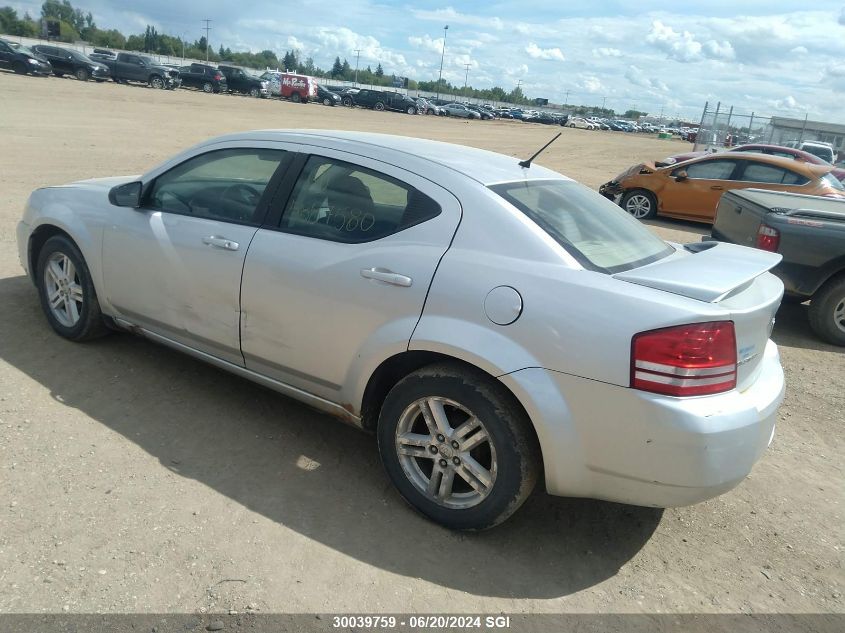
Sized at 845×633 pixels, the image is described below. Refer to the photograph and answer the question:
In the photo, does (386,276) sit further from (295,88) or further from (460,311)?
(295,88)

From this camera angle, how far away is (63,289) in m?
4.57

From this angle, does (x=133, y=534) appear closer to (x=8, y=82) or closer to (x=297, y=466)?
(x=297, y=466)

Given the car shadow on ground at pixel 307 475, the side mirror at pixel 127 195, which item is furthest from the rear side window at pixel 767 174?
the side mirror at pixel 127 195

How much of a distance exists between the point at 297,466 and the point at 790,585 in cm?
238

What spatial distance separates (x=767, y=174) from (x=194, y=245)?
11766 millimetres

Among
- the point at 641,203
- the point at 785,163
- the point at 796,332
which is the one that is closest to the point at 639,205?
the point at 641,203

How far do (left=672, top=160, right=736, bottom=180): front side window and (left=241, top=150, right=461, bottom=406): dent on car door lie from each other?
10.9 meters

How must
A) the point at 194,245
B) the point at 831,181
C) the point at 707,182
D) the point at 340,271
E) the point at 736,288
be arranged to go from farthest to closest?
the point at 707,182
the point at 831,181
the point at 194,245
the point at 340,271
the point at 736,288

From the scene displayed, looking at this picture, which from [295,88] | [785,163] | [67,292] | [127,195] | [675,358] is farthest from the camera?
[295,88]

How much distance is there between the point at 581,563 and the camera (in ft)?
9.75

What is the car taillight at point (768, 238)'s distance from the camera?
6.30 m

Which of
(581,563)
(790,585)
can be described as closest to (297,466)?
(581,563)

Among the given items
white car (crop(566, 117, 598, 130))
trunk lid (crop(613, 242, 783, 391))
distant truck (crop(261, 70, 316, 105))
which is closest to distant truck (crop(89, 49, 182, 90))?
distant truck (crop(261, 70, 316, 105))

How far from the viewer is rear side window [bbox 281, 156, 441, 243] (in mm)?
3193
